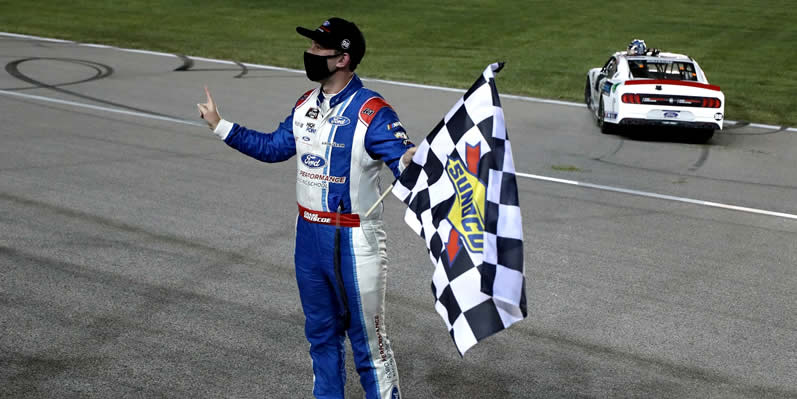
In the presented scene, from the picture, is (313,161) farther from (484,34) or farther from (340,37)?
(484,34)

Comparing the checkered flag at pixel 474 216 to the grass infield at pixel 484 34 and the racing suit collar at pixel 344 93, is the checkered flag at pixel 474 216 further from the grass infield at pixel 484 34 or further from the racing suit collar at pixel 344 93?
the grass infield at pixel 484 34

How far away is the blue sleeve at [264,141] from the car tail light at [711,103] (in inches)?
401

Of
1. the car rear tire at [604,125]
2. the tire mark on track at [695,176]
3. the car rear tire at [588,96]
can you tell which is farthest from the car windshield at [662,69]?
the tire mark on track at [695,176]

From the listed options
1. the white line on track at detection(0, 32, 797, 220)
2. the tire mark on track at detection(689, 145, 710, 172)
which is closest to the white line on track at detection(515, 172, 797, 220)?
the white line on track at detection(0, 32, 797, 220)

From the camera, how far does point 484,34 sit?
997 inches

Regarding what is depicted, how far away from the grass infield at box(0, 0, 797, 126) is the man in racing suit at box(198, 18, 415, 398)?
44.0 feet

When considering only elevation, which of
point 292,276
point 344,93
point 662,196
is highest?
point 344,93

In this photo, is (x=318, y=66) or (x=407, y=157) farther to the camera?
(x=318, y=66)

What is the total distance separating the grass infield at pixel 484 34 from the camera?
19203mm

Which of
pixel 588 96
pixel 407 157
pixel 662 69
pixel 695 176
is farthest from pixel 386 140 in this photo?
pixel 588 96

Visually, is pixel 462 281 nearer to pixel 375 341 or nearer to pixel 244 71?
pixel 375 341

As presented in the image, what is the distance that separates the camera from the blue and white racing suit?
4152 mm

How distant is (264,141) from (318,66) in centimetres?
59

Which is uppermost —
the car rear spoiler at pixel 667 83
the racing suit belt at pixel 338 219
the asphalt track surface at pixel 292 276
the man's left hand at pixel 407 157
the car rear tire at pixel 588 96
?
the man's left hand at pixel 407 157
